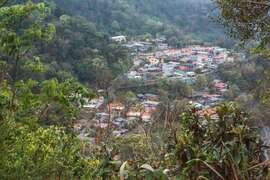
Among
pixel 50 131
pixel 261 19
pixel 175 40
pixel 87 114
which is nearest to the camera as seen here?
pixel 50 131

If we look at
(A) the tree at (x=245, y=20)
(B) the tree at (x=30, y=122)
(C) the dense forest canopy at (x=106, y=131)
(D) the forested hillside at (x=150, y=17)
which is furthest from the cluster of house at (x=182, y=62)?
(B) the tree at (x=30, y=122)

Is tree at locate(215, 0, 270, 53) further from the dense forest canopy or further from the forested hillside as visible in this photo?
the forested hillside

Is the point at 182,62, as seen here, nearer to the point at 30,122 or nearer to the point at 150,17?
the point at 150,17

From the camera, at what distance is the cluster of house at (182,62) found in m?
23.8

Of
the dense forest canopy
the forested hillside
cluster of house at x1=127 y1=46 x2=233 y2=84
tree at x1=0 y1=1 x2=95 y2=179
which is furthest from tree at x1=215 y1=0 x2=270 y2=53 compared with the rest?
the forested hillside

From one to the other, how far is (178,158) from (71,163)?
1.11 m

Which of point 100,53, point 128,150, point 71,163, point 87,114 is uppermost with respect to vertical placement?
point 71,163

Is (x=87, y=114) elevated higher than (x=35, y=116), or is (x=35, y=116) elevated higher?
(x=35, y=116)

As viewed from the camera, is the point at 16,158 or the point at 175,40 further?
the point at 175,40

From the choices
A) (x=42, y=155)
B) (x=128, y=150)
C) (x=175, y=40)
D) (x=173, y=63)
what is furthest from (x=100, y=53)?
(x=42, y=155)

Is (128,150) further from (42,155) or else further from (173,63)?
(173,63)

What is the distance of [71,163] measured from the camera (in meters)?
2.78

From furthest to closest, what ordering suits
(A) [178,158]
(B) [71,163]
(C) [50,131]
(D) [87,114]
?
(D) [87,114] < (C) [50,131] < (B) [71,163] < (A) [178,158]

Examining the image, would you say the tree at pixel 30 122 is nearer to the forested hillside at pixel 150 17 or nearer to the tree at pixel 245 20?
the tree at pixel 245 20
